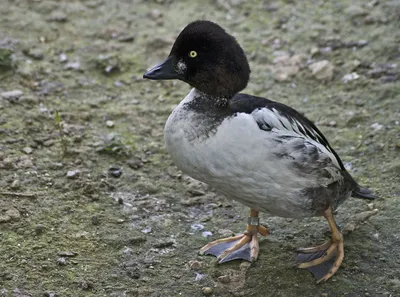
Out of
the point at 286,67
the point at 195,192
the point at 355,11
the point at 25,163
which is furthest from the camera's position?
the point at 355,11

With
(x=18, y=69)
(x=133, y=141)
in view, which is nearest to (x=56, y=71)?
(x=18, y=69)

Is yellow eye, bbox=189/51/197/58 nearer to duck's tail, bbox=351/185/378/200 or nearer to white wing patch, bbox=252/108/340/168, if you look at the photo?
white wing patch, bbox=252/108/340/168

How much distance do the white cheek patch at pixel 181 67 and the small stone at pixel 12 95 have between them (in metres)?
2.06

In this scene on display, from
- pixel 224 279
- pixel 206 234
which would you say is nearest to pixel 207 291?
pixel 224 279

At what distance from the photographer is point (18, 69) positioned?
5715mm

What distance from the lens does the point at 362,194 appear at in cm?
420

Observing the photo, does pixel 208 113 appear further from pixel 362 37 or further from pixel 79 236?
pixel 362 37

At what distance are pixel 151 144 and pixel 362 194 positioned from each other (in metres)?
1.87

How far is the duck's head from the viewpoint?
12.0 feet

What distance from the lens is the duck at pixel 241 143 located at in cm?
355

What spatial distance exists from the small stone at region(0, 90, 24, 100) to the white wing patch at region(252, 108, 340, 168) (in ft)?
8.28

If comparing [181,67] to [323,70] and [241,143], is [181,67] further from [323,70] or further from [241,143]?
[323,70]

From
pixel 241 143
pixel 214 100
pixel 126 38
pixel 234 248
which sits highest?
pixel 214 100

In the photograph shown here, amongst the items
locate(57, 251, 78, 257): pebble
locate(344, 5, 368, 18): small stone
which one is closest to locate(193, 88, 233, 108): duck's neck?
locate(57, 251, 78, 257): pebble
